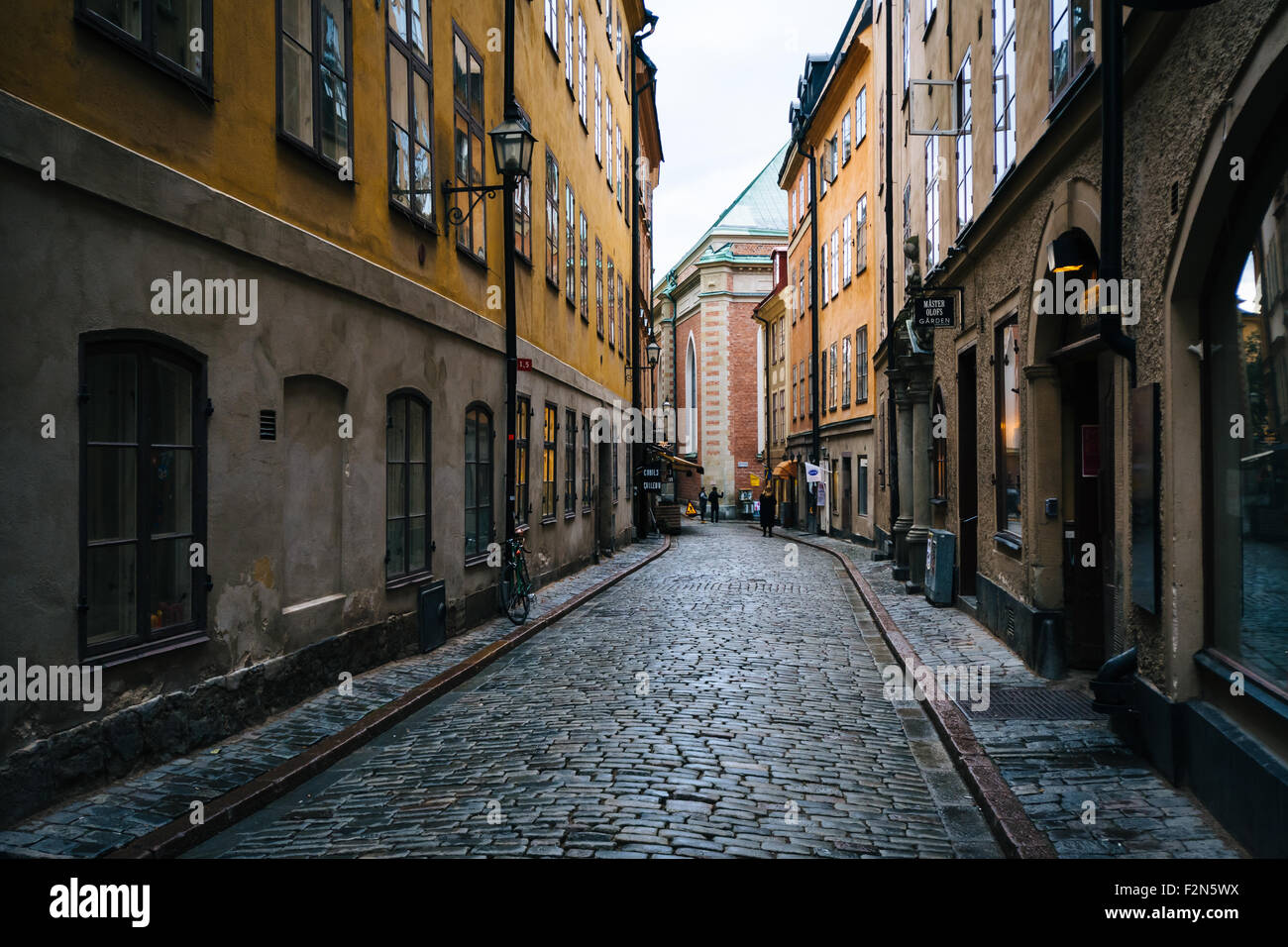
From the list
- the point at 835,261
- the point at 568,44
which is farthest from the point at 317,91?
the point at 835,261

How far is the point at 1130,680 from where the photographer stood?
6.86 meters

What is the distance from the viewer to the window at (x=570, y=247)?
2073cm

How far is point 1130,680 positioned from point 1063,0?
18.1 ft

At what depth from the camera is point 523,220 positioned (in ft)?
54.5

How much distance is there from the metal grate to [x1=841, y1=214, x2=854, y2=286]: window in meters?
23.4

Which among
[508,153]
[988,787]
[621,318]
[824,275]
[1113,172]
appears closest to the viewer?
[988,787]

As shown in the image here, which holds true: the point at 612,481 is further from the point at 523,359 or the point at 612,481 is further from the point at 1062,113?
the point at 1062,113

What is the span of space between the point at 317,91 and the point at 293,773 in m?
5.66

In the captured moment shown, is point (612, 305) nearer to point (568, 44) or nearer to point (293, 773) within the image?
point (568, 44)

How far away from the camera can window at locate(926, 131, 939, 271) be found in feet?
51.4

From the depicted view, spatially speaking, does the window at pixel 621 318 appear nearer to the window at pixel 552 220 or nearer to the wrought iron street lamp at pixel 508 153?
the window at pixel 552 220

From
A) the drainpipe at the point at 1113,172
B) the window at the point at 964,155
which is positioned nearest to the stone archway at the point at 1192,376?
the drainpipe at the point at 1113,172

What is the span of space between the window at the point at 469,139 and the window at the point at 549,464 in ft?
16.3
